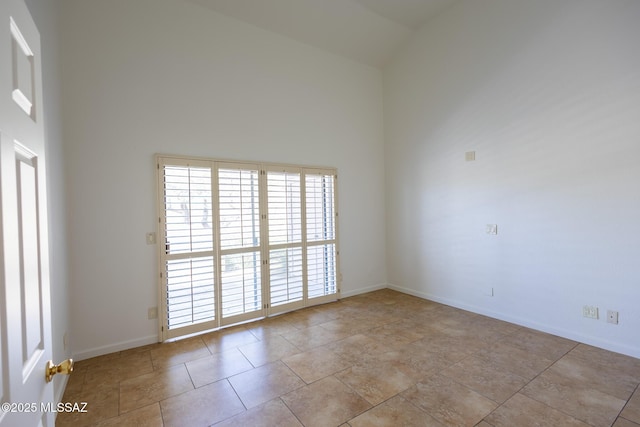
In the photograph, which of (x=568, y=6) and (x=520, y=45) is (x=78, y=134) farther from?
(x=568, y=6)

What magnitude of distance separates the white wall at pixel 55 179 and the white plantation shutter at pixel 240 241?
82cm

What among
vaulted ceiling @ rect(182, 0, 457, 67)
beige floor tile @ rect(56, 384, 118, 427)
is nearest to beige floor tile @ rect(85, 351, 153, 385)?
beige floor tile @ rect(56, 384, 118, 427)

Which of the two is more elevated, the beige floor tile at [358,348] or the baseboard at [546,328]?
the baseboard at [546,328]

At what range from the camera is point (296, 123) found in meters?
4.28

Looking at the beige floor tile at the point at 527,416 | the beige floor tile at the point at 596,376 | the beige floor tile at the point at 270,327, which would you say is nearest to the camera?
the beige floor tile at the point at 527,416

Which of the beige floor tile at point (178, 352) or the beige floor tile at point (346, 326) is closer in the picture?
the beige floor tile at point (178, 352)

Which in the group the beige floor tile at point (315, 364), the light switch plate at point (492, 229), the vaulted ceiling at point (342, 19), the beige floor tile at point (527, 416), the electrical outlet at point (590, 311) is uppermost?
the vaulted ceiling at point (342, 19)

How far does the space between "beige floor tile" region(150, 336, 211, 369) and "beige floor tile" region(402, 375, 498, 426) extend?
201 centimetres

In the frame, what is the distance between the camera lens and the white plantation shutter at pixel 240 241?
10.8ft

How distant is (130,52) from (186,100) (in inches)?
26.3

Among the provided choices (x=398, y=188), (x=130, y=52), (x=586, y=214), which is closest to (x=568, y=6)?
(x=586, y=214)

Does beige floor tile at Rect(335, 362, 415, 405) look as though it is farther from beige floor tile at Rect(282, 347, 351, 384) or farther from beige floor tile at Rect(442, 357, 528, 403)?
beige floor tile at Rect(442, 357, 528, 403)

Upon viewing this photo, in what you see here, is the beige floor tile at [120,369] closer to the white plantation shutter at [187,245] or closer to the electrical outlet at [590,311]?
the white plantation shutter at [187,245]

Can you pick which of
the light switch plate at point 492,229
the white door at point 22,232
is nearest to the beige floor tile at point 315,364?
the white door at point 22,232
